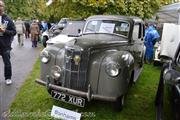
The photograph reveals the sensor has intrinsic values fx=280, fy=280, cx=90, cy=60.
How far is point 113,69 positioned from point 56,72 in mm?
1166

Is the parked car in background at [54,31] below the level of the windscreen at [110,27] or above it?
below

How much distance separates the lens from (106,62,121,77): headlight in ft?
16.2

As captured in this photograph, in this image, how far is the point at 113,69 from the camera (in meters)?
4.96

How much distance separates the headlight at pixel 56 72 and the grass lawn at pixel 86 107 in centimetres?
68

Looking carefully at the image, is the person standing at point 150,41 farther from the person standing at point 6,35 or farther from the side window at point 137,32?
the person standing at point 6,35

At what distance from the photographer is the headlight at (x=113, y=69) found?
16.2 ft

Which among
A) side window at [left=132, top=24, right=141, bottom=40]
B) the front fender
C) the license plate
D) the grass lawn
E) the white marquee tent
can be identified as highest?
the white marquee tent

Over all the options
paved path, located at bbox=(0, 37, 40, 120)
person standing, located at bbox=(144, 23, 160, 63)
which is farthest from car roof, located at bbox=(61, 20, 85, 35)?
person standing, located at bbox=(144, 23, 160, 63)

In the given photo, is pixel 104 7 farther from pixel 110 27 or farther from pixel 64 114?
pixel 64 114

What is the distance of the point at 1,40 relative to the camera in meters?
6.73

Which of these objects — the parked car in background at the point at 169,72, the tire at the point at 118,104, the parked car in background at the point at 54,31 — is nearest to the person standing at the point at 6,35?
the tire at the point at 118,104

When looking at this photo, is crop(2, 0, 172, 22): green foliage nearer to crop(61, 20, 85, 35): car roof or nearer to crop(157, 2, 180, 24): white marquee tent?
crop(61, 20, 85, 35): car roof

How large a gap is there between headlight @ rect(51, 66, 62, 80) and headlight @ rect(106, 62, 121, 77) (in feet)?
3.30

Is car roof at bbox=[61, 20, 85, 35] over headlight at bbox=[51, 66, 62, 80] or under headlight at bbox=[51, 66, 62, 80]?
over
